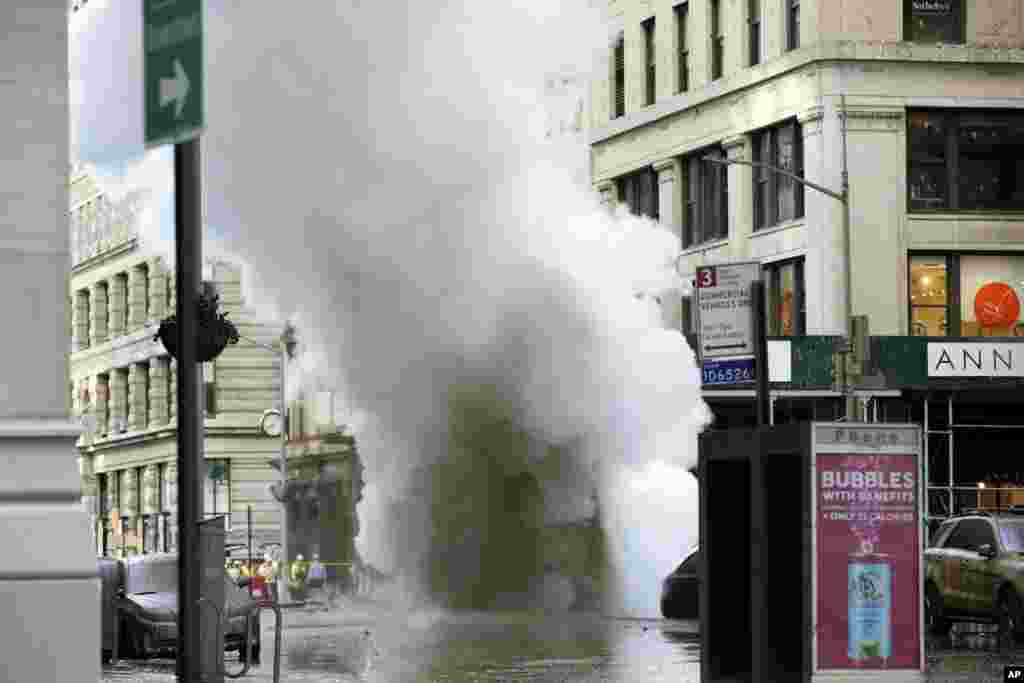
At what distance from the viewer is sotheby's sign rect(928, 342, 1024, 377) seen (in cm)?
5438

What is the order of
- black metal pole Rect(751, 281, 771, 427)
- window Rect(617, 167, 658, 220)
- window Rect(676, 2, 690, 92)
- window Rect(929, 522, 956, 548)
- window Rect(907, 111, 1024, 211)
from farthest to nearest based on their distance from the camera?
window Rect(617, 167, 658, 220), window Rect(676, 2, 690, 92), window Rect(907, 111, 1024, 211), window Rect(929, 522, 956, 548), black metal pole Rect(751, 281, 771, 427)

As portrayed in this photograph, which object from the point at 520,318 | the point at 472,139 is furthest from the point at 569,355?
the point at 472,139

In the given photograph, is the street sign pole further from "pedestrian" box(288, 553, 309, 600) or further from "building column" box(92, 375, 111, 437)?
"building column" box(92, 375, 111, 437)

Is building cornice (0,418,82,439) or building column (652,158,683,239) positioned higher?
building column (652,158,683,239)

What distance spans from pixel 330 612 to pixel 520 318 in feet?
30.2

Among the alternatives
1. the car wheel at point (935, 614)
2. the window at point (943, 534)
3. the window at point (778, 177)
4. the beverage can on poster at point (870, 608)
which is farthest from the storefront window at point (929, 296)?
the beverage can on poster at point (870, 608)

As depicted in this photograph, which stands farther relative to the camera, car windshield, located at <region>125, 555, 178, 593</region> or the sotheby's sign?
the sotheby's sign

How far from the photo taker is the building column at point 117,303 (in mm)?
95812

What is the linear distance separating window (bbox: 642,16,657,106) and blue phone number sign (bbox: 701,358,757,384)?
1731 inches

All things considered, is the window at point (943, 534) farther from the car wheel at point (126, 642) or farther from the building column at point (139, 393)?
the building column at point (139, 393)

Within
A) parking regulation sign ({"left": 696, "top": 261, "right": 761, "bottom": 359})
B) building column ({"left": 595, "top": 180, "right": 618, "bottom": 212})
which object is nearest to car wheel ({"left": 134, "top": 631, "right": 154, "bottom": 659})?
parking regulation sign ({"left": 696, "top": 261, "right": 761, "bottom": 359})

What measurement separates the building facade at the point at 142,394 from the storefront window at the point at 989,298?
2846cm

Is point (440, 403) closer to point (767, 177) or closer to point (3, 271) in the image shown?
point (767, 177)

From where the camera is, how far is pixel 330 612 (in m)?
50.6
